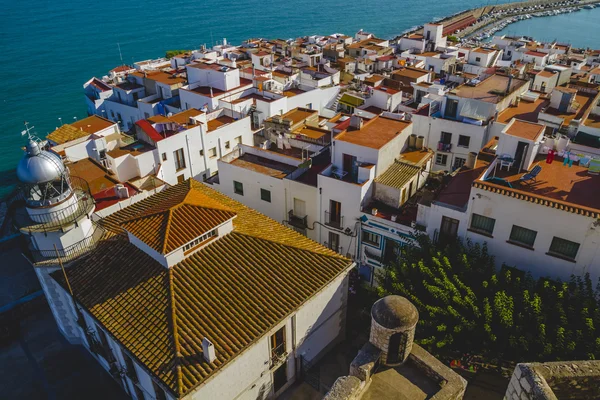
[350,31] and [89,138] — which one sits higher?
[89,138]

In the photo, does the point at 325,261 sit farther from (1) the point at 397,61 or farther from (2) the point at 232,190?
(1) the point at 397,61

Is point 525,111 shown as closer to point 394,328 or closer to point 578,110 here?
point 578,110

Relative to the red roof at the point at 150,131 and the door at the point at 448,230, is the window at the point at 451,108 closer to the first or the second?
the door at the point at 448,230

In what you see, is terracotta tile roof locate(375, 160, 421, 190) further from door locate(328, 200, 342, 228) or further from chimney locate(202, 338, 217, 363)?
chimney locate(202, 338, 217, 363)

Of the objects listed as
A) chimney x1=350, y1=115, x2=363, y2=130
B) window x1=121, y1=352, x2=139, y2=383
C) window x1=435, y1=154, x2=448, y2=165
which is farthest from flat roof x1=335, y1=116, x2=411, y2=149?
window x1=121, y1=352, x2=139, y2=383

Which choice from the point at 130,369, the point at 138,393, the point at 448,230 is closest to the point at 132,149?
the point at 130,369

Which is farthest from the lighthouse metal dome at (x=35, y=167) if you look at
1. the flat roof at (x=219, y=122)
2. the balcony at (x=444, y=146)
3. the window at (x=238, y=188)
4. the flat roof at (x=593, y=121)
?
the flat roof at (x=593, y=121)

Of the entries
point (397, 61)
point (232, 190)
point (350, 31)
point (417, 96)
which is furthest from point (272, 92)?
point (350, 31)

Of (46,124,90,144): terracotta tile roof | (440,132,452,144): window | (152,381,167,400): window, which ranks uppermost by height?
(46,124,90,144): terracotta tile roof
